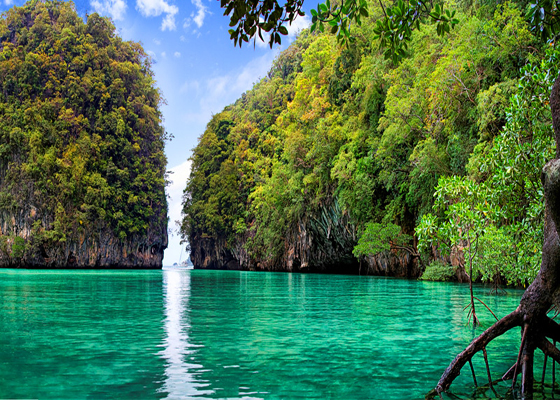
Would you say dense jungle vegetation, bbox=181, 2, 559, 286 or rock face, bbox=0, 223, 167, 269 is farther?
rock face, bbox=0, 223, 167, 269

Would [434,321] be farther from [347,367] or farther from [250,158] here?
[250,158]

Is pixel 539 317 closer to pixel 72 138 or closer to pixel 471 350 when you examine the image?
pixel 471 350

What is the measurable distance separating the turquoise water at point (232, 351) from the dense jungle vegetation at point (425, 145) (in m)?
1.77

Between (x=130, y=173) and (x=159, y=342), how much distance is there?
49227 millimetres

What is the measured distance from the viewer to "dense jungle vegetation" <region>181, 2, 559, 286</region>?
6289 millimetres

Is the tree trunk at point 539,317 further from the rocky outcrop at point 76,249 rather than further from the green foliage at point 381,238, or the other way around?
the rocky outcrop at point 76,249


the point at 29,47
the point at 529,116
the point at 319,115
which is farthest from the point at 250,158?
the point at 529,116

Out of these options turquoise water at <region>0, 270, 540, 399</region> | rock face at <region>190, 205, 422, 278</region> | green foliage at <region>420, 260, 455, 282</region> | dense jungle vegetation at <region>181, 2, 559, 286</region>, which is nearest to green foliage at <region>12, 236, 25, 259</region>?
rock face at <region>190, 205, 422, 278</region>

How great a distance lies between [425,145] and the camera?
17.7m

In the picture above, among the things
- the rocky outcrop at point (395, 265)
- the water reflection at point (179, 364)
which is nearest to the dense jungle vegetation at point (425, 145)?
the rocky outcrop at point (395, 265)

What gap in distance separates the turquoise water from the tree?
608 mm

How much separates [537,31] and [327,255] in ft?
100

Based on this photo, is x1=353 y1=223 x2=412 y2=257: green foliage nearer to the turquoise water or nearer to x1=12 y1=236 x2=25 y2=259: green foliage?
the turquoise water

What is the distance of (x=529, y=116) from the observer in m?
6.02
